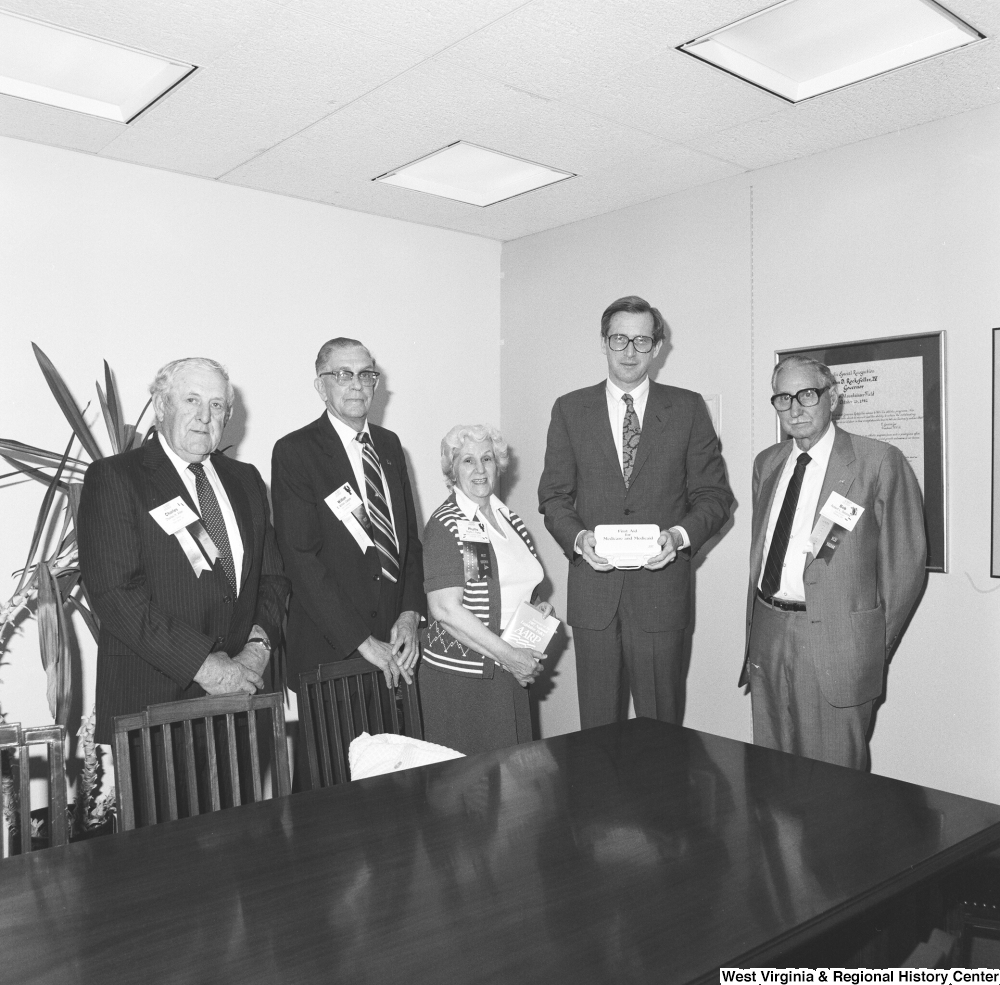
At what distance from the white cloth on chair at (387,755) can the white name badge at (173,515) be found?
95 centimetres

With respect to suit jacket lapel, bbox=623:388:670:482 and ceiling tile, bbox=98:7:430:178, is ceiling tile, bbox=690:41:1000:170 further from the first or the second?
ceiling tile, bbox=98:7:430:178

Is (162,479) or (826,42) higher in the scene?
(826,42)

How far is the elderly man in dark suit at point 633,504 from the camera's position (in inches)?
136

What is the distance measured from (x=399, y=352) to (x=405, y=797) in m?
3.29

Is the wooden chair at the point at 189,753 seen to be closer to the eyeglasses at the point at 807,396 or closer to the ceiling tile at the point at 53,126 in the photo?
the eyeglasses at the point at 807,396

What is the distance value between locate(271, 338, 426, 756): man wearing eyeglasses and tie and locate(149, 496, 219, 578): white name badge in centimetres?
48

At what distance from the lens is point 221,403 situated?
2986 mm

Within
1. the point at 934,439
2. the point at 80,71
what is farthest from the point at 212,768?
the point at 934,439

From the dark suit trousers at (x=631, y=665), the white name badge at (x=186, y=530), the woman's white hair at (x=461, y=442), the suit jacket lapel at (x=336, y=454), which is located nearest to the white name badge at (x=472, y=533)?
the woman's white hair at (x=461, y=442)

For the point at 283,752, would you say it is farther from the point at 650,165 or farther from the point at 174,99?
the point at 650,165

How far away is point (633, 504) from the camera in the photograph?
11.6 ft

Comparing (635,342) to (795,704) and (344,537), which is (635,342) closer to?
(344,537)

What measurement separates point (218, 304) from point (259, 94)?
1.20 meters

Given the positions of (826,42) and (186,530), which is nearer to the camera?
(186,530)
